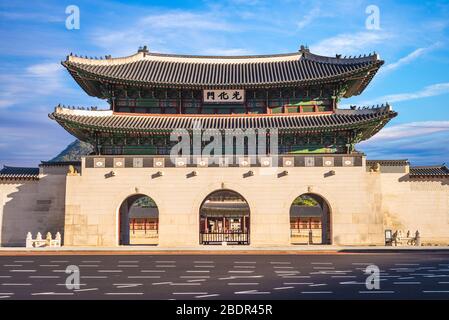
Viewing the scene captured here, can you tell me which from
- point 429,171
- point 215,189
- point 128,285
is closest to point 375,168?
point 429,171

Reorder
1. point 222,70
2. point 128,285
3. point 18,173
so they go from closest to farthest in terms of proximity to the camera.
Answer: point 128,285, point 18,173, point 222,70

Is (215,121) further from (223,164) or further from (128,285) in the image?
(128,285)

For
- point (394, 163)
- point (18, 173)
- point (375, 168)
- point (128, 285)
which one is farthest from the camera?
point (18, 173)

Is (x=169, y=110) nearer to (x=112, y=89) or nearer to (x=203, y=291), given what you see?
(x=112, y=89)

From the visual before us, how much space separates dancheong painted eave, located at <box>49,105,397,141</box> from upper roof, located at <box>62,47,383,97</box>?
235 centimetres

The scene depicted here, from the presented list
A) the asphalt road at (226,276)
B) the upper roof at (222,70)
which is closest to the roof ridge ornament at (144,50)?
the upper roof at (222,70)

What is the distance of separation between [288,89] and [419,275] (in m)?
19.7

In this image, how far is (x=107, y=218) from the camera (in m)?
31.8

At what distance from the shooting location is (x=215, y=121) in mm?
34625

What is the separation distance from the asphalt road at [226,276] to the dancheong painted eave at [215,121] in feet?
31.8

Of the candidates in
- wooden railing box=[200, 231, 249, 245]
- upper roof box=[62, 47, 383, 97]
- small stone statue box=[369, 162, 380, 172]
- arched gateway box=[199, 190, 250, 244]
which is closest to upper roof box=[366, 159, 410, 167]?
small stone statue box=[369, 162, 380, 172]

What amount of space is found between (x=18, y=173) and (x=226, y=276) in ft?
74.3

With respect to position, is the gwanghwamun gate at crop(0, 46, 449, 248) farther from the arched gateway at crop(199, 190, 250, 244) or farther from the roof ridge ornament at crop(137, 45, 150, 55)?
the arched gateway at crop(199, 190, 250, 244)

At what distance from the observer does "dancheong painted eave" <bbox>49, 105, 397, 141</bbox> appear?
32.2 m
